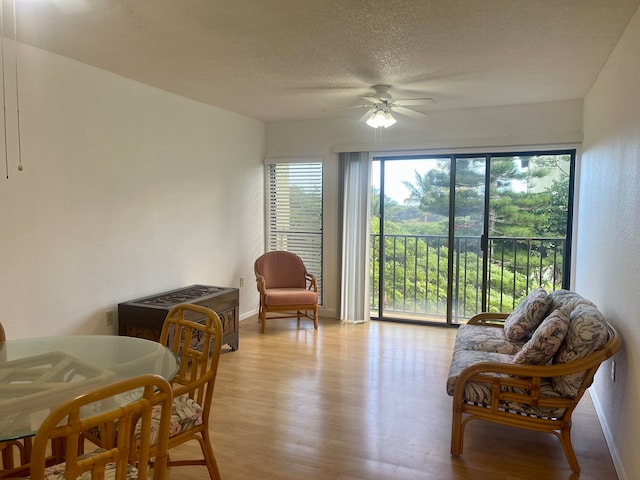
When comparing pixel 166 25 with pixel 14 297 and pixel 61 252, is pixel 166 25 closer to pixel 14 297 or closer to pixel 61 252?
pixel 61 252

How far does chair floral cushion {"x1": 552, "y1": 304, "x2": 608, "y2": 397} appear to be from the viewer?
2.40 m

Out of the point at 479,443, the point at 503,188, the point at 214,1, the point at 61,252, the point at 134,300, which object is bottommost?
the point at 479,443

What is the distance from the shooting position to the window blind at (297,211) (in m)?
5.83

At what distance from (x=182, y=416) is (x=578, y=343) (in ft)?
6.64

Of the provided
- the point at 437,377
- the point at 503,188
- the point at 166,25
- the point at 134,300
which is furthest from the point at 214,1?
the point at 503,188

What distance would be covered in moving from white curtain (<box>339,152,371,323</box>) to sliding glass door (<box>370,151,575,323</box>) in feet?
0.65

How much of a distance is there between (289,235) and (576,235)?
10.7 ft

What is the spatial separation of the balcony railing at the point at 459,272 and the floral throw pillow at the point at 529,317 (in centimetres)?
173

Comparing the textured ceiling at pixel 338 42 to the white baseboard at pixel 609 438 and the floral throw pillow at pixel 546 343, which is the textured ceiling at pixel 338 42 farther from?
the white baseboard at pixel 609 438

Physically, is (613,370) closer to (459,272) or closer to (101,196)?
(459,272)

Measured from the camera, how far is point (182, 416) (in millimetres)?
2100

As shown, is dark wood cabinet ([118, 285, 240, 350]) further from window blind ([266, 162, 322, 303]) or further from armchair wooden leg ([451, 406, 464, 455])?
armchair wooden leg ([451, 406, 464, 455])

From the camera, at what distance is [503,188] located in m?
5.03

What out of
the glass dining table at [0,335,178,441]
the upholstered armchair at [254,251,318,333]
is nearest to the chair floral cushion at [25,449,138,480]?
the glass dining table at [0,335,178,441]
